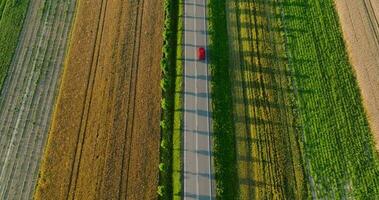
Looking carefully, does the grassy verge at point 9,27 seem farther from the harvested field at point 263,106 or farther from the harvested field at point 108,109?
the harvested field at point 263,106

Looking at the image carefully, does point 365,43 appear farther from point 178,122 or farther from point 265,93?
point 178,122

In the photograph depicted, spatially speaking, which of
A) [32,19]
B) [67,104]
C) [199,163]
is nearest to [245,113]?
[199,163]

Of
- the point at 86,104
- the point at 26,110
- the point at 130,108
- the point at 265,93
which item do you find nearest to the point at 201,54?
the point at 265,93

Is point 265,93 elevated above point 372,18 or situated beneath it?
situated beneath

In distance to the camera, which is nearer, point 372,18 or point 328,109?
point 328,109

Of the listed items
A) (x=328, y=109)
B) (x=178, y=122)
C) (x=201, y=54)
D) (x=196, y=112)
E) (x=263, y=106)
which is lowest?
(x=178, y=122)

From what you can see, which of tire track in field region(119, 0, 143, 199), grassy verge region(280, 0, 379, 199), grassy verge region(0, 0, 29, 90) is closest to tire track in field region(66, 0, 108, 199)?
tire track in field region(119, 0, 143, 199)

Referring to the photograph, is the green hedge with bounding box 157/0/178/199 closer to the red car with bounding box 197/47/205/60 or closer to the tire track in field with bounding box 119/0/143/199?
the red car with bounding box 197/47/205/60

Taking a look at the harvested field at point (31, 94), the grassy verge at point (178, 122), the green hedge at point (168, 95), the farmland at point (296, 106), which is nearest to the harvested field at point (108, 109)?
the green hedge at point (168, 95)
